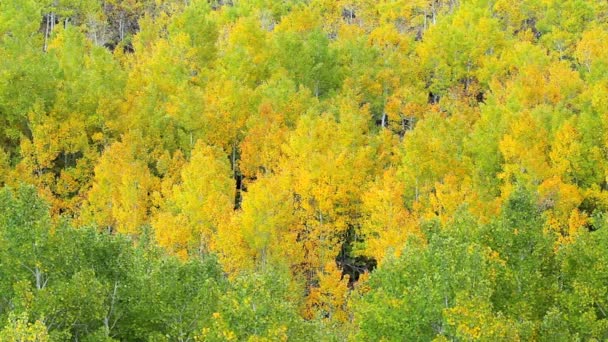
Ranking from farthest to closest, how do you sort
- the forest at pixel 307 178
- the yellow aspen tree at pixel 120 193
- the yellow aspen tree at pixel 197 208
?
the yellow aspen tree at pixel 120 193, the yellow aspen tree at pixel 197 208, the forest at pixel 307 178

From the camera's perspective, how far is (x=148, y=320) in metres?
26.9

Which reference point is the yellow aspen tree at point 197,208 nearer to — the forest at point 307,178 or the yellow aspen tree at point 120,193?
the forest at point 307,178

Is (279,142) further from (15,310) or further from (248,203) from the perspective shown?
(15,310)

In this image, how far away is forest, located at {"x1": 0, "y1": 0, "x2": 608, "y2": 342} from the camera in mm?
25125

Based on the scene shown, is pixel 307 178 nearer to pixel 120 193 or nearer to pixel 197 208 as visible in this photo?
pixel 197 208

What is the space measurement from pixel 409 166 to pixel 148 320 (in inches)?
922

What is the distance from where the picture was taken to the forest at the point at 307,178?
25125mm

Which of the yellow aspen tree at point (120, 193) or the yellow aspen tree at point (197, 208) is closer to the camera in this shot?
the yellow aspen tree at point (197, 208)

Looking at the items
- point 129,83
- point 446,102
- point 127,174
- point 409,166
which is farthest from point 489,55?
point 127,174

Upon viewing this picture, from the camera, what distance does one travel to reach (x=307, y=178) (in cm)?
4600

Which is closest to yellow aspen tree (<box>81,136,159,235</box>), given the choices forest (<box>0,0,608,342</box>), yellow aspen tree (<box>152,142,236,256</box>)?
forest (<box>0,0,608,342</box>)

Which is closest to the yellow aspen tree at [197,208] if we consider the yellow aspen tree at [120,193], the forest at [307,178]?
the forest at [307,178]

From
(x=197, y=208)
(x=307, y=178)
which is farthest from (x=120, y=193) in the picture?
(x=307, y=178)

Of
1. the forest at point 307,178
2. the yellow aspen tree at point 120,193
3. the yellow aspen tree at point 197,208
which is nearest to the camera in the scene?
the forest at point 307,178
